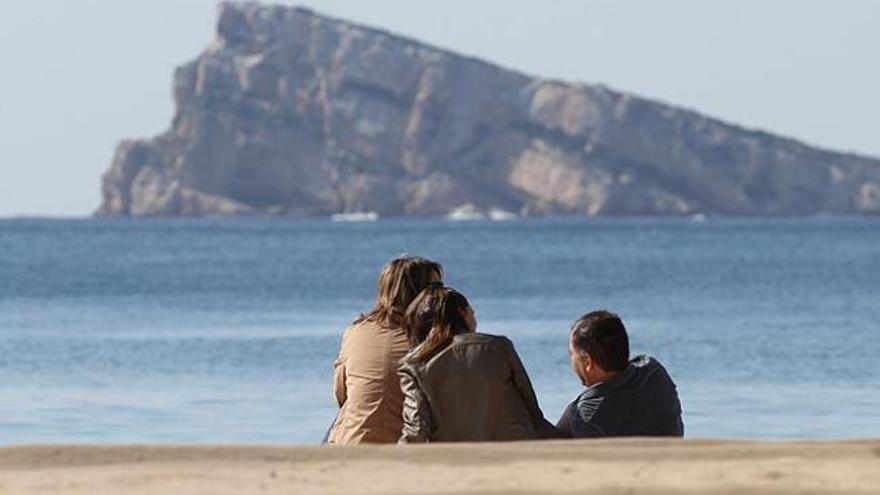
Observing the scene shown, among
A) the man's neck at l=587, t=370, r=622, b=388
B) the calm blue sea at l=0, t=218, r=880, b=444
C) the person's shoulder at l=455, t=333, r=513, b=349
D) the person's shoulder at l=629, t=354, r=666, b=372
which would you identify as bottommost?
the calm blue sea at l=0, t=218, r=880, b=444

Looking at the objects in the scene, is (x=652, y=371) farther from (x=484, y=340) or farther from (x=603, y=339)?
(x=484, y=340)

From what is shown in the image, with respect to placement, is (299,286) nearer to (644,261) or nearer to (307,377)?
(644,261)

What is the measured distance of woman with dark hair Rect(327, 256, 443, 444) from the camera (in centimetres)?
930

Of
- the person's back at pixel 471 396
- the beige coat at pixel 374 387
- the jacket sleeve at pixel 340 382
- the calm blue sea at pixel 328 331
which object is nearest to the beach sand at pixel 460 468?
the person's back at pixel 471 396

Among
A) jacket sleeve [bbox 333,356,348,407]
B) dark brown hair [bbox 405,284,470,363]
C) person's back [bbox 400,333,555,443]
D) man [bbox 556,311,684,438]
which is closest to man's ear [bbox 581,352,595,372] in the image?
man [bbox 556,311,684,438]

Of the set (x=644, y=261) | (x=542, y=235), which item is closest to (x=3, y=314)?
(x=644, y=261)

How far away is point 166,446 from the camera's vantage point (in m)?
7.48

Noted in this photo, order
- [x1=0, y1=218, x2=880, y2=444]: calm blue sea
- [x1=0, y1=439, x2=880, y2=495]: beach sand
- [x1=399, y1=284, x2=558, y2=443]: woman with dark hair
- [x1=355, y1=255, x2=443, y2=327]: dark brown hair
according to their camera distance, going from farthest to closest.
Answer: [x1=0, y1=218, x2=880, y2=444]: calm blue sea
[x1=355, y1=255, x2=443, y2=327]: dark brown hair
[x1=399, y1=284, x2=558, y2=443]: woman with dark hair
[x1=0, y1=439, x2=880, y2=495]: beach sand

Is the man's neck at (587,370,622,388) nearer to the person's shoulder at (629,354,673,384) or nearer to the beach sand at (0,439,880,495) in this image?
the person's shoulder at (629,354,673,384)

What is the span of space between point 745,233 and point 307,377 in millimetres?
133178

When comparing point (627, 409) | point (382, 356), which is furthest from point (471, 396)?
point (382, 356)

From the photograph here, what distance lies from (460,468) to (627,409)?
5.92ft

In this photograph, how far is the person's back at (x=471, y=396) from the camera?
8484mm

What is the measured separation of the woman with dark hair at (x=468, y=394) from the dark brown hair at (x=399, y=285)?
2.24 feet
